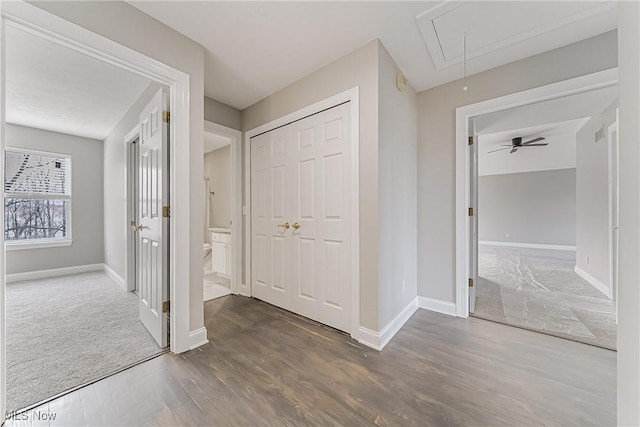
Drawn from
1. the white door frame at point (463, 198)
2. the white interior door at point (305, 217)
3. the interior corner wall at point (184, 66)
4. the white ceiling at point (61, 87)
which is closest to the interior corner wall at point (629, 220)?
the white interior door at point (305, 217)

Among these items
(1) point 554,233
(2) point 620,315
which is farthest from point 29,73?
(1) point 554,233

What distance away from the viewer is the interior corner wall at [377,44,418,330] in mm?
1985

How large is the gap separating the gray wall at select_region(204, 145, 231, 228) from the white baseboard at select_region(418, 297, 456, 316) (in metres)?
3.69

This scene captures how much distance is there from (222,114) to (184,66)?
1133 millimetres

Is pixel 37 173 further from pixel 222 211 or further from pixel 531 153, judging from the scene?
pixel 531 153

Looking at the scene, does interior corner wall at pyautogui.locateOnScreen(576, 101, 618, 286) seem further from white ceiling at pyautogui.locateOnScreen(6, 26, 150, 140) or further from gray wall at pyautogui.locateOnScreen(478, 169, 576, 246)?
white ceiling at pyautogui.locateOnScreen(6, 26, 150, 140)

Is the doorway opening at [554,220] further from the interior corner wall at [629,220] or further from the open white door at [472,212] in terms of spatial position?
the interior corner wall at [629,220]

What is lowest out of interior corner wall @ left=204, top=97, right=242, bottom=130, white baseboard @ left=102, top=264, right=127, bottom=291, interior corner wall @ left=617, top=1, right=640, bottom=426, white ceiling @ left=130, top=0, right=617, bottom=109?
white baseboard @ left=102, top=264, right=127, bottom=291

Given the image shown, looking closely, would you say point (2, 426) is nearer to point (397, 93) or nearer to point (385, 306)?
point (385, 306)

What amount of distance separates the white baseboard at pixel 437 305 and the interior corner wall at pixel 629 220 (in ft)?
6.35

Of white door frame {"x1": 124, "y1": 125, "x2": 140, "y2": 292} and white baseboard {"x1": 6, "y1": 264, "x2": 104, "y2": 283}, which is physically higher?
white door frame {"x1": 124, "y1": 125, "x2": 140, "y2": 292}

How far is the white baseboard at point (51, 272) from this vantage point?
3.75 meters

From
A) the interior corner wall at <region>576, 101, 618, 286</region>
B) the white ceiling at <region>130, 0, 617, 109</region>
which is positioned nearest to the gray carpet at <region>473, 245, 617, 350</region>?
the interior corner wall at <region>576, 101, 618, 286</region>

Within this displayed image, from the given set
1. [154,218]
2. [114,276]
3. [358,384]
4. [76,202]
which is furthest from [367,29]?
[76,202]
